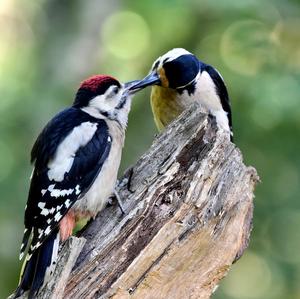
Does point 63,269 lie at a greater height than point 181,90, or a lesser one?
greater

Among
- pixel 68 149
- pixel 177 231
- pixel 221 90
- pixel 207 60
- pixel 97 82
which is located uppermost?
pixel 97 82

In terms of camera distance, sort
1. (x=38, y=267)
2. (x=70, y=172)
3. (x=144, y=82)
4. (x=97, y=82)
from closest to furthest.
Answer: (x=38, y=267) < (x=70, y=172) < (x=97, y=82) < (x=144, y=82)

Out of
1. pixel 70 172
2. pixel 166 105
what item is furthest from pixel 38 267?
pixel 166 105

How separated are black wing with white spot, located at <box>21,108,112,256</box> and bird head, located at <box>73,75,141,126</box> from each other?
0.38ft

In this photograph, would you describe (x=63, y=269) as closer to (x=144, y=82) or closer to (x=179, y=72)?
(x=144, y=82)

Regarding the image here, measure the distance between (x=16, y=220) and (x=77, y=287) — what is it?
3979 millimetres

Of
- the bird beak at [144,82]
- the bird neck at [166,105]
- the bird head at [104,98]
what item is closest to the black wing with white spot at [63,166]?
the bird head at [104,98]

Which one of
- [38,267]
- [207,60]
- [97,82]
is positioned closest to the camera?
[38,267]

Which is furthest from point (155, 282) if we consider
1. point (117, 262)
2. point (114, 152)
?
point (114, 152)

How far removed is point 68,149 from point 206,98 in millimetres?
1238

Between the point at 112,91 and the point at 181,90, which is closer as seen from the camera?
the point at 112,91

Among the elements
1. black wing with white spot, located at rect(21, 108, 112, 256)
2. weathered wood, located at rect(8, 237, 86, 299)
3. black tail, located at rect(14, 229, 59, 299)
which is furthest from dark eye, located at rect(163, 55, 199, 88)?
weathered wood, located at rect(8, 237, 86, 299)

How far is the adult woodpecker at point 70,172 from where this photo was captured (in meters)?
3.54

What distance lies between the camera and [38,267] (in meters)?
3.40
